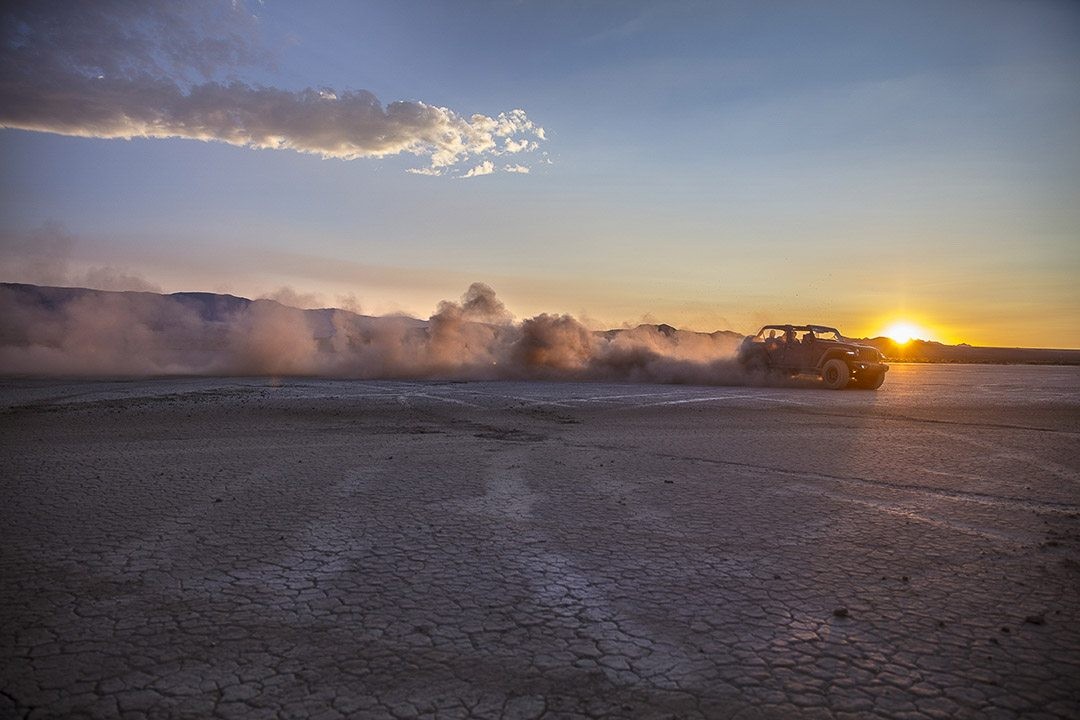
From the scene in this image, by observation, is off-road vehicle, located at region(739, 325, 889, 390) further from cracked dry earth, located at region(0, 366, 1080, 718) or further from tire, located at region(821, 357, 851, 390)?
cracked dry earth, located at region(0, 366, 1080, 718)

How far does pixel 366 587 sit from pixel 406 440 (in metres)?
5.67

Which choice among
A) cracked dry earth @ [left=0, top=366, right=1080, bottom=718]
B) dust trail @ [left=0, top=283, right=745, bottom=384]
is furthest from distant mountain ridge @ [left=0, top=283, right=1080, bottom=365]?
cracked dry earth @ [left=0, top=366, right=1080, bottom=718]

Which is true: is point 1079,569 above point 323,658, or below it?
above

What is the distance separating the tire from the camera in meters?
19.4

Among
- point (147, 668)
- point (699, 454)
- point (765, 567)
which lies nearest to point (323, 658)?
point (147, 668)

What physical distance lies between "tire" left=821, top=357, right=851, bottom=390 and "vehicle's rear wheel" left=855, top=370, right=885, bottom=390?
1.65 ft

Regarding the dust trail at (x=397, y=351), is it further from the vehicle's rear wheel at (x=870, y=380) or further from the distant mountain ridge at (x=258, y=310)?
the vehicle's rear wheel at (x=870, y=380)

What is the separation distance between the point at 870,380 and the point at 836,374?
105cm

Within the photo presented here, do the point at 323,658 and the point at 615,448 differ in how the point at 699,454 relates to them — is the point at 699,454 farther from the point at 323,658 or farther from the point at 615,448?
the point at 323,658

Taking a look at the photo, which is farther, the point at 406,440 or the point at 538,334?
the point at 538,334

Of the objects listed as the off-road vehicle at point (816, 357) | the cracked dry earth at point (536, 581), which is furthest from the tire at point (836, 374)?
the cracked dry earth at point (536, 581)

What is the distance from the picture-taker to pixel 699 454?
8203mm

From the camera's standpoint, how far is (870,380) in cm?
1961

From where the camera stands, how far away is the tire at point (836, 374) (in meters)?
19.4
